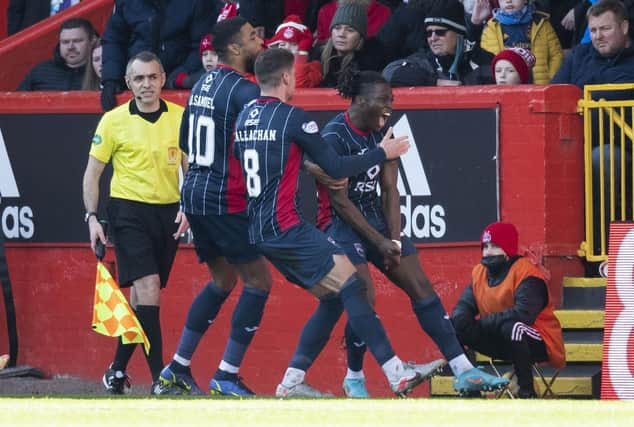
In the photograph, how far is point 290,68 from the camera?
35.8ft

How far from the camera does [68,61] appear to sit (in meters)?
15.7

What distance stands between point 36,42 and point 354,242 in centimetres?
631

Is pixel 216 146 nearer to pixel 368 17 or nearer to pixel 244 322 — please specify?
pixel 244 322

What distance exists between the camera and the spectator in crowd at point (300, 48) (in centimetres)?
1440

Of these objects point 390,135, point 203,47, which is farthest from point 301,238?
point 203,47

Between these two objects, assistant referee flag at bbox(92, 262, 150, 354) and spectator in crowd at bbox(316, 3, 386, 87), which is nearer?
assistant referee flag at bbox(92, 262, 150, 354)

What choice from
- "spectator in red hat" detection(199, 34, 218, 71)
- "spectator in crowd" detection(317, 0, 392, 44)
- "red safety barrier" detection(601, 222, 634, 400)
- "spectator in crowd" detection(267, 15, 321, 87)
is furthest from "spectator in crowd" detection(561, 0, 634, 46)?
"red safety barrier" detection(601, 222, 634, 400)

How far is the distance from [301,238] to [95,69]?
5.27m

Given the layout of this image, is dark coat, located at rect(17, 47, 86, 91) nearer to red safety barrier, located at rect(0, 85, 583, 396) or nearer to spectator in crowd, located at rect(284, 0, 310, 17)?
red safety barrier, located at rect(0, 85, 583, 396)

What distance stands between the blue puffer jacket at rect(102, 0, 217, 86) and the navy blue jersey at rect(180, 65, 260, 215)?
3.39 m

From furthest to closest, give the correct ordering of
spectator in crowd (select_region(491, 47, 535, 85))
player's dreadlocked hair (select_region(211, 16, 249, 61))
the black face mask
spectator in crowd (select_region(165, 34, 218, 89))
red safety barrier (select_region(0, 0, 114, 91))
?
red safety barrier (select_region(0, 0, 114, 91))
spectator in crowd (select_region(165, 34, 218, 89))
spectator in crowd (select_region(491, 47, 535, 85))
the black face mask
player's dreadlocked hair (select_region(211, 16, 249, 61))

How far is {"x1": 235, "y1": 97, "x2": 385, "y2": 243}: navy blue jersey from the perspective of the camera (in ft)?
35.0
